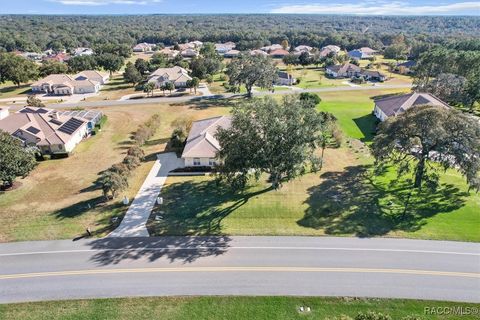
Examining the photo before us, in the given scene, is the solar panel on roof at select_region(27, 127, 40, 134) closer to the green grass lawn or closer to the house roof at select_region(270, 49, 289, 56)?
the green grass lawn

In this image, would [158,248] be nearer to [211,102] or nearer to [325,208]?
[325,208]

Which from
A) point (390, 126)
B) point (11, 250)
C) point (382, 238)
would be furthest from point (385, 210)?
point (11, 250)

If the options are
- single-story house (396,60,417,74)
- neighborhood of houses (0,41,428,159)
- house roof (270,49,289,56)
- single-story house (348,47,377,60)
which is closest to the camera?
neighborhood of houses (0,41,428,159)

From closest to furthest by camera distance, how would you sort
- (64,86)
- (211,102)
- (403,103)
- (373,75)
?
(403,103)
(211,102)
(64,86)
(373,75)

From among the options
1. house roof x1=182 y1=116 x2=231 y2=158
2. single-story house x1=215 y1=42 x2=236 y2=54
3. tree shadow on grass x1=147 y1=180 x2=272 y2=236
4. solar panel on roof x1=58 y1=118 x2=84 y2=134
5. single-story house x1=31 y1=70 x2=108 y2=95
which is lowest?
tree shadow on grass x1=147 y1=180 x2=272 y2=236

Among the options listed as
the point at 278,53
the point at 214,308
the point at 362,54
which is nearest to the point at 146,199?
the point at 214,308

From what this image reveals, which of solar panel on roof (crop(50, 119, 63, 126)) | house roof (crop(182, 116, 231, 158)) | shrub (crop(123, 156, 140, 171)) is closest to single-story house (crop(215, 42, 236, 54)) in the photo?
solar panel on roof (crop(50, 119, 63, 126))

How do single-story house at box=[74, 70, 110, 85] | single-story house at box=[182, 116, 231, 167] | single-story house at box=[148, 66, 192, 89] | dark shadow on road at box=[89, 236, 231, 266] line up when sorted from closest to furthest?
dark shadow on road at box=[89, 236, 231, 266] → single-story house at box=[182, 116, 231, 167] → single-story house at box=[148, 66, 192, 89] → single-story house at box=[74, 70, 110, 85]
